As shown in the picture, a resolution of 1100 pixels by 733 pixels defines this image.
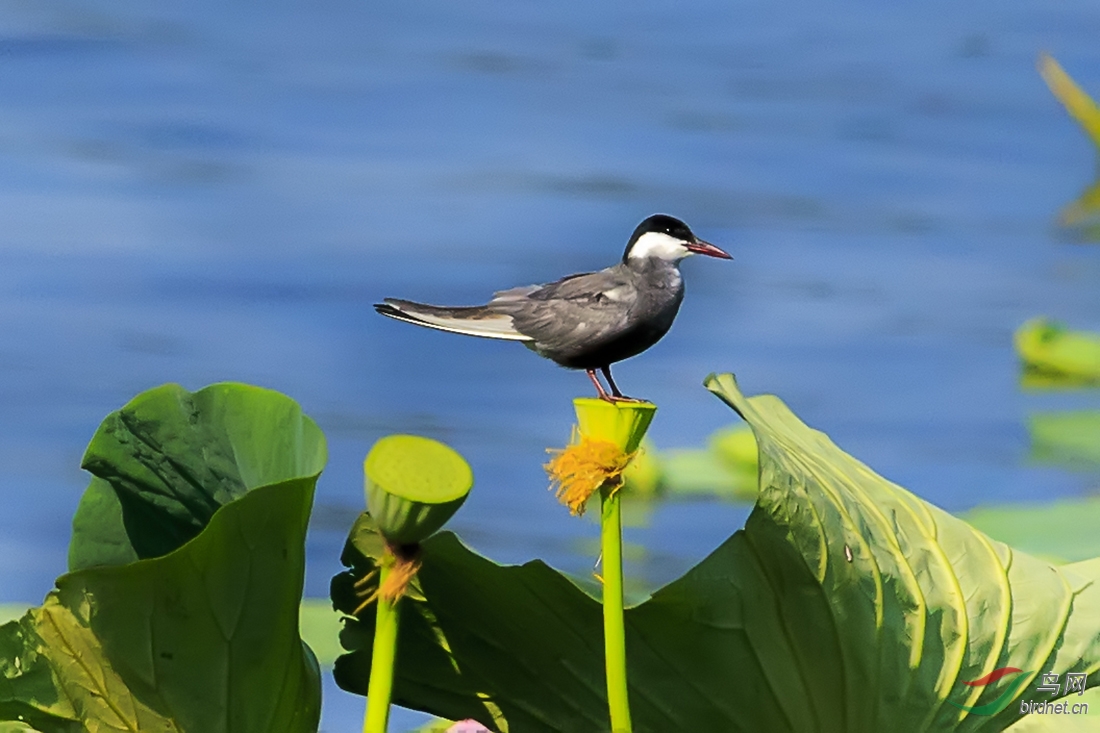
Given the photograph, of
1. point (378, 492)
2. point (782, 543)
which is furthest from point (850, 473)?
point (378, 492)

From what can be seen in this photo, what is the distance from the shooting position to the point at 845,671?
124 centimetres

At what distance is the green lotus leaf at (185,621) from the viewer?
1.06 metres

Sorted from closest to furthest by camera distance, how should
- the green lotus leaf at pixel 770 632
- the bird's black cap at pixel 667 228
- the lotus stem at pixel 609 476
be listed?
the lotus stem at pixel 609 476, the green lotus leaf at pixel 770 632, the bird's black cap at pixel 667 228

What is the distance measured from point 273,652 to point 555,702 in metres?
0.30

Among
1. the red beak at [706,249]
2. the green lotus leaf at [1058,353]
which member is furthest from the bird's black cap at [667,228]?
the green lotus leaf at [1058,353]

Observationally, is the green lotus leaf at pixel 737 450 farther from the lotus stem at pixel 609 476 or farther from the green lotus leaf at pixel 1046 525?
the lotus stem at pixel 609 476

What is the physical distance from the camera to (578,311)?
127 cm

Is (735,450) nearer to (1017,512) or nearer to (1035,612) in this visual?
(1017,512)

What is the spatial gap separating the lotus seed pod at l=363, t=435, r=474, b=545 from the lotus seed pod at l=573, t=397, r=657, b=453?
0.37ft

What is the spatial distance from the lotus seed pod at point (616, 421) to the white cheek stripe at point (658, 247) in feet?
0.91

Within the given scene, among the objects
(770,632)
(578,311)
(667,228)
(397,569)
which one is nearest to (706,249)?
(667,228)

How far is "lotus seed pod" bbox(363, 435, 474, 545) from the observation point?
36.6 inches

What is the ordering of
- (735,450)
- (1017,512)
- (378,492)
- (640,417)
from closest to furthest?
(378,492), (640,417), (1017,512), (735,450)

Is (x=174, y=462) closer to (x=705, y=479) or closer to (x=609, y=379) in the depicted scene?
(x=609, y=379)
